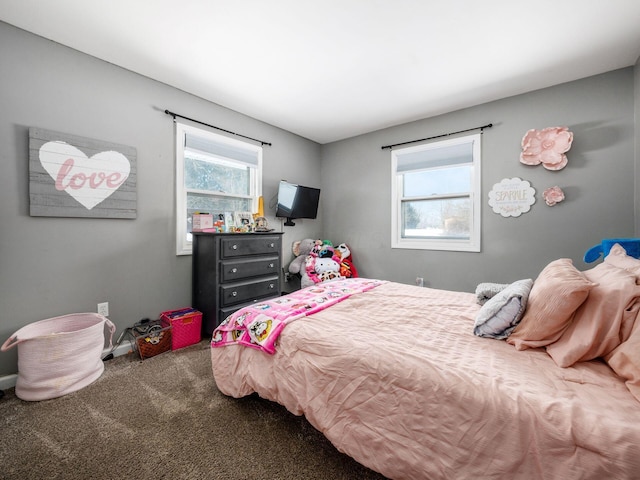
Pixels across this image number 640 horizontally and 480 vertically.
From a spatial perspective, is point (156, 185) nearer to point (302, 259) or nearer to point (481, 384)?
point (302, 259)

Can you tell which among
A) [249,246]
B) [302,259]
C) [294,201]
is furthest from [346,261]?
[249,246]

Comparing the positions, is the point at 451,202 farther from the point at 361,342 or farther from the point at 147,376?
the point at 147,376

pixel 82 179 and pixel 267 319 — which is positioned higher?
pixel 82 179

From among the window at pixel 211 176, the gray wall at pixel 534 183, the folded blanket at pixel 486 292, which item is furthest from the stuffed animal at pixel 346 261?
the folded blanket at pixel 486 292

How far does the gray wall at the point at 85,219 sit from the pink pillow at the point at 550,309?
2895mm

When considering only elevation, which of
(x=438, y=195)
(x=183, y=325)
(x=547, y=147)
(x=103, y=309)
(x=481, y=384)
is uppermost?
(x=547, y=147)

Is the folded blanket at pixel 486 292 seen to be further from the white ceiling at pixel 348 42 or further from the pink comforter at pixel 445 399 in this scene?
the white ceiling at pixel 348 42

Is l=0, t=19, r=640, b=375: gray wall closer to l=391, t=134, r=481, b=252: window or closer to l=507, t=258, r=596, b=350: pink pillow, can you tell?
l=391, t=134, r=481, b=252: window

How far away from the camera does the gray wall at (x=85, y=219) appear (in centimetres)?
191

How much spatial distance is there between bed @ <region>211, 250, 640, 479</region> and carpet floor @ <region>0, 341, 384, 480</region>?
202mm

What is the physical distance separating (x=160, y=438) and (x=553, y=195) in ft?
12.4

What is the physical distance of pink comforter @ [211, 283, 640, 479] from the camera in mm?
757

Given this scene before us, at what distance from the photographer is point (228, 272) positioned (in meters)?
2.66

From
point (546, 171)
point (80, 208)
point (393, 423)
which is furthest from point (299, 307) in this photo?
point (546, 171)
